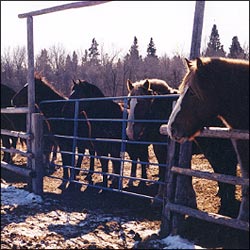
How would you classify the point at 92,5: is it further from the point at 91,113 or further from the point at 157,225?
the point at 157,225

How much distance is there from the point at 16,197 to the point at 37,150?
3.16ft

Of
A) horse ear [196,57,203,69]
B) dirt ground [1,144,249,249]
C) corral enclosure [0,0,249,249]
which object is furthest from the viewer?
corral enclosure [0,0,249,249]

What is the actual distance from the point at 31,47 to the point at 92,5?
1916 mm

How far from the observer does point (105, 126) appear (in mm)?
7422

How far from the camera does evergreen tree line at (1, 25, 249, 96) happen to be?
18.7 metres

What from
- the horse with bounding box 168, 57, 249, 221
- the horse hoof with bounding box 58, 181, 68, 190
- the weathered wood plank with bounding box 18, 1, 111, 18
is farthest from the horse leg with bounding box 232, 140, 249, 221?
the horse hoof with bounding box 58, 181, 68, 190

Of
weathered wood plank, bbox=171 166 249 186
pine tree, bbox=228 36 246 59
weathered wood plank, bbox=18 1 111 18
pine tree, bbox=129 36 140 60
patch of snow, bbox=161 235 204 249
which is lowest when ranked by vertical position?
patch of snow, bbox=161 235 204 249

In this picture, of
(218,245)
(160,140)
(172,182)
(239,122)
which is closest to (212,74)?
(239,122)

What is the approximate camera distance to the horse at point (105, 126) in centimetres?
732

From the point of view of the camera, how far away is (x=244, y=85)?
3639 mm

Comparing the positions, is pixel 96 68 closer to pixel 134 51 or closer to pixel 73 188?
pixel 134 51

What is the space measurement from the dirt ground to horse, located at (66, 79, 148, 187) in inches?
34.8

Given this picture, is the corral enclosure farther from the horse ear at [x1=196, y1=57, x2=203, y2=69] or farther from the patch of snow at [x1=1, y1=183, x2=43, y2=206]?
the horse ear at [x1=196, y1=57, x2=203, y2=69]

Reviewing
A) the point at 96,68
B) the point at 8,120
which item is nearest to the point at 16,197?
the point at 8,120
